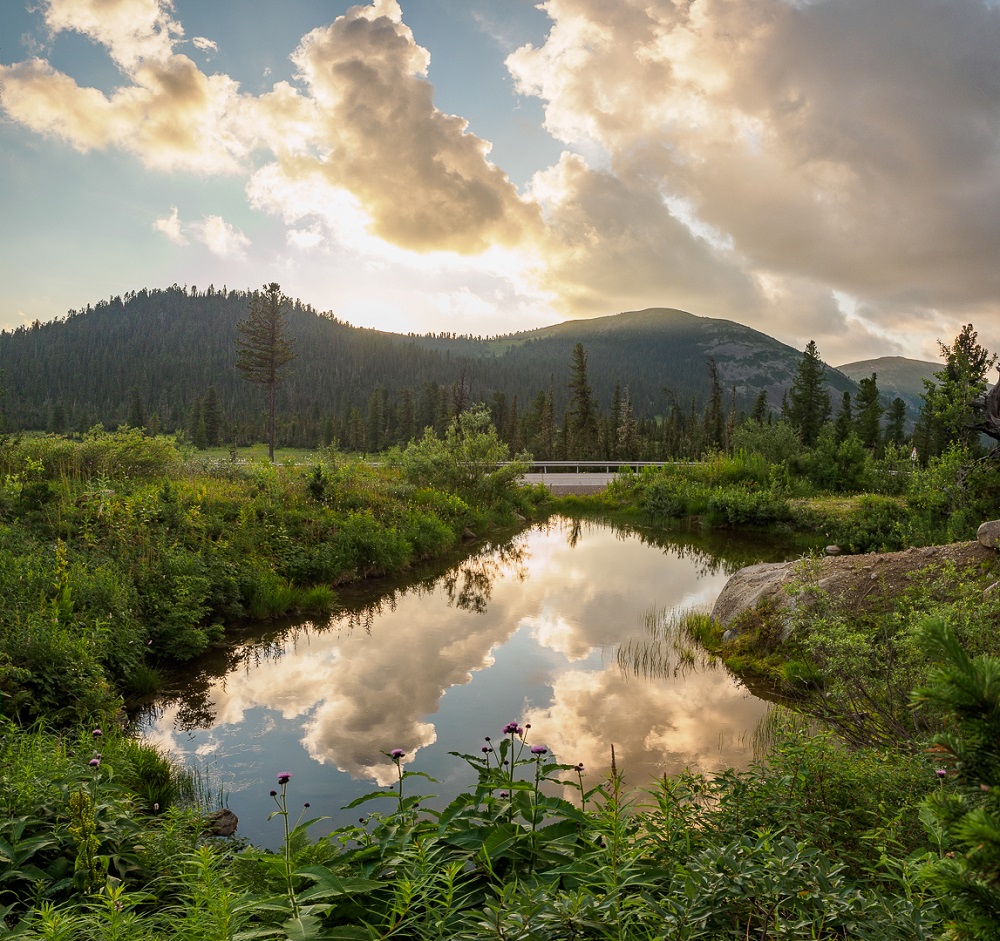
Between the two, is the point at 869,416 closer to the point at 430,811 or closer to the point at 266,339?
the point at 266,339

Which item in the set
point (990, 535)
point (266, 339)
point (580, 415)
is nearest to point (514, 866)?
point (990, 535)

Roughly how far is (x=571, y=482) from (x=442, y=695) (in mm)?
24187

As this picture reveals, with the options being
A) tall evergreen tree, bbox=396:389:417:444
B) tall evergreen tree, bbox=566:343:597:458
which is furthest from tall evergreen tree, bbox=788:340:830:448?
tall evergreen tree, bbox=396:389:417:444

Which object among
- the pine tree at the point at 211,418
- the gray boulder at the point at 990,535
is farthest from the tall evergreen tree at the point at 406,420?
the gray boulder at the point at 990,535

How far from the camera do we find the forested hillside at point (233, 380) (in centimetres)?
9206

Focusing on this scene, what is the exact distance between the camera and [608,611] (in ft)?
37.3

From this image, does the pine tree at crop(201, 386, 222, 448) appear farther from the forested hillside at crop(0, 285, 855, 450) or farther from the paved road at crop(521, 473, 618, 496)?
the paved road at crop(521, 473, 618, 496)

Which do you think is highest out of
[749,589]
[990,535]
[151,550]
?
[990,535]

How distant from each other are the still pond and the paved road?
16.2m

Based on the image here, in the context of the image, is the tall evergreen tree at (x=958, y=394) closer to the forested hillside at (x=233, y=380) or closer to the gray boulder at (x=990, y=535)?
the gray boulder at (x=990, y=535)

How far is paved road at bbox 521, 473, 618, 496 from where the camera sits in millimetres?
29156

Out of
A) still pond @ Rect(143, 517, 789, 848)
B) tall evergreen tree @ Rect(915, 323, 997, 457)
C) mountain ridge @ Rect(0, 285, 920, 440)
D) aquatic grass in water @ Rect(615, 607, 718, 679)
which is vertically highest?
mountain ridge @ Rect(0, 285, 920, 440)

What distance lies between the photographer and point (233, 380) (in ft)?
446

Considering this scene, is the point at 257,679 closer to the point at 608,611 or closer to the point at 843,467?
the point at 608,611
